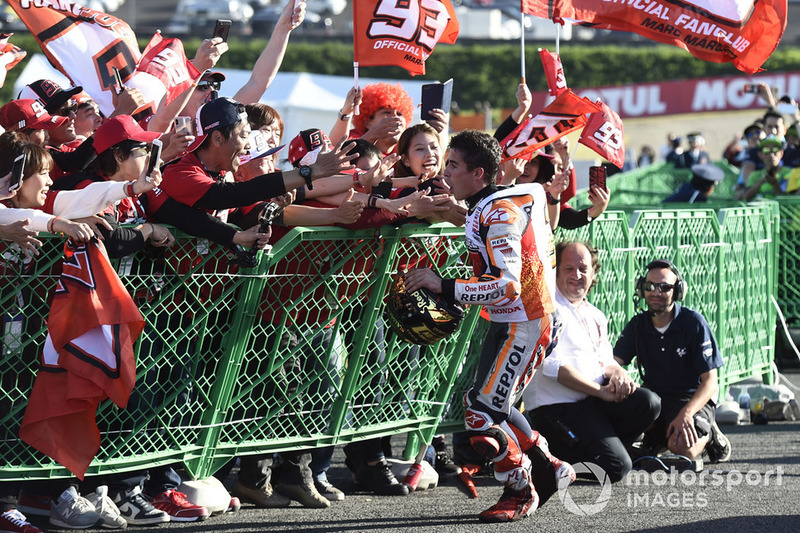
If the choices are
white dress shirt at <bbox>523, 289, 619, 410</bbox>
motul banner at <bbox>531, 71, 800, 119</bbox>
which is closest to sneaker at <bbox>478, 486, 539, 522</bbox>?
white dress shirt at <bbox>523, 289, 619, 410</bbox>

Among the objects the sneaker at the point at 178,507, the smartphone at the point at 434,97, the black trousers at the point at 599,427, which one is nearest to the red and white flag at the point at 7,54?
the smartphone at the point at 434,97

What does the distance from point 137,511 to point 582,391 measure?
2655 mm

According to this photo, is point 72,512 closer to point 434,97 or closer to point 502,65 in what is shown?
point 434,97

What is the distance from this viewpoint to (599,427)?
698 centimetres

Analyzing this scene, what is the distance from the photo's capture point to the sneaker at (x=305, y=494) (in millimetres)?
6410

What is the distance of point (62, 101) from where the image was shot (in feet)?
22.8

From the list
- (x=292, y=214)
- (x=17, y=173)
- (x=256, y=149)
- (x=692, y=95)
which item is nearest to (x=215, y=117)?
(x=256, y=149)

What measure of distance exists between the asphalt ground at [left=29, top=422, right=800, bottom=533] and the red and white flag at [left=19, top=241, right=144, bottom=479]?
2.36 feet

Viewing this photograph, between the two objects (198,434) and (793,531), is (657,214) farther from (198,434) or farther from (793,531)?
(198,434)

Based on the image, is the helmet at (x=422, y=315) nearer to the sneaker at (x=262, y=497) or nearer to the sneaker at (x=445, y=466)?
the sneaker at (x=262, y=497)

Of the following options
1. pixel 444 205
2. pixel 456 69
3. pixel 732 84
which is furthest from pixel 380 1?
pixel 456 69

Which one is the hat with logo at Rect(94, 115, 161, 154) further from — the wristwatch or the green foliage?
the green foliage

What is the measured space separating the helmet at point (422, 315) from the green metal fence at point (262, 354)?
446 millimetres

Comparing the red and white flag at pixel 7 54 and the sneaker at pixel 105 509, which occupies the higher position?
the red and white flag at pixel 7 54
